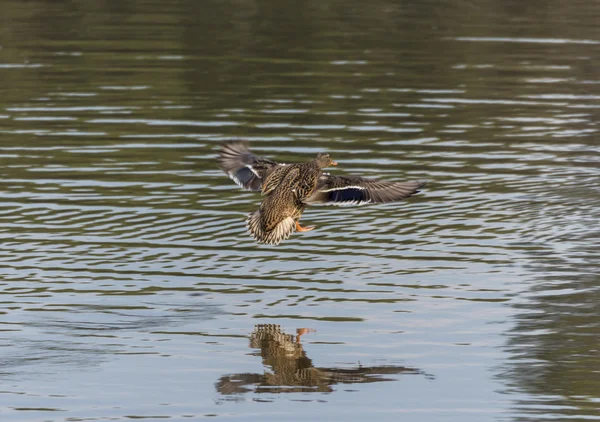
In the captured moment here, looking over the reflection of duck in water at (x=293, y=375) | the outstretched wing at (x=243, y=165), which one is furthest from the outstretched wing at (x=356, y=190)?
the reflection of duck in water at (x=293, y=375)

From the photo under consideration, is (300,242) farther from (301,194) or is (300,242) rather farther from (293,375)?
(293,375)

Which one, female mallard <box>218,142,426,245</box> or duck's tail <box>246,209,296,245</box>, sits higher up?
female mallard <box>218,142,426,245</box>

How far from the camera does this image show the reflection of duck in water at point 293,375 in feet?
32.9

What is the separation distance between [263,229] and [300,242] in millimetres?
2232

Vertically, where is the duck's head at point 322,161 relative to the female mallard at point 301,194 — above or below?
above

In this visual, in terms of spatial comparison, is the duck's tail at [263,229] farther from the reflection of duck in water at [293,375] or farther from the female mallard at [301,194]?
the reflection of duck in water at [293,375]

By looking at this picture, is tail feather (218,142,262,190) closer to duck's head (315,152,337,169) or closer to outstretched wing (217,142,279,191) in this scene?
outstretched wing (217,142,279,191)

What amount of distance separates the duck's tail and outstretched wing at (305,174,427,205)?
1.09ft

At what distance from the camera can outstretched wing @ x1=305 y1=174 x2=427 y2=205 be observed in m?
11.9

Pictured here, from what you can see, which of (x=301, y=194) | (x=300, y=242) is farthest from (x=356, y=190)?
(x=300, y=242)

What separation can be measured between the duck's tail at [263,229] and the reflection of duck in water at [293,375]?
4.91 ft

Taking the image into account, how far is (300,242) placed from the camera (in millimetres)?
14344

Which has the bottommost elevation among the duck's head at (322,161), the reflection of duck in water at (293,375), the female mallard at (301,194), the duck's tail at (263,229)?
the reflection of duck in water at (293,375)

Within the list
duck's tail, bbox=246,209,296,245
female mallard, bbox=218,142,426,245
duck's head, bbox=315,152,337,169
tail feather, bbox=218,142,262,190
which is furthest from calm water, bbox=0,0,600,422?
duck's head, bbox=315,152,337,169
